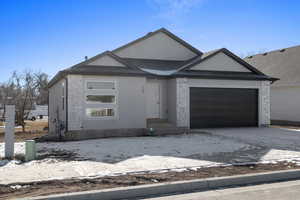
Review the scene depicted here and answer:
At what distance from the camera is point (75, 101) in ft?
42.8

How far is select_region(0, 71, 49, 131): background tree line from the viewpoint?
22.0m

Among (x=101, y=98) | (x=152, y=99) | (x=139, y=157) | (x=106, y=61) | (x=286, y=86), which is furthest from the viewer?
(x=286, y=86)

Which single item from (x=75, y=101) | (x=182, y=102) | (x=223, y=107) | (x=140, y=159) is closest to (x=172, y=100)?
(x=182, y=102)

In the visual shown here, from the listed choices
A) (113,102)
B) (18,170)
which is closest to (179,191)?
(18,170)

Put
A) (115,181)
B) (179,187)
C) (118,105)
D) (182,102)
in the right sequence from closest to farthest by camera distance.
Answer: (179,187)
(115,181)
(118,105)
(182,102)

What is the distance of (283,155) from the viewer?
8.46 m

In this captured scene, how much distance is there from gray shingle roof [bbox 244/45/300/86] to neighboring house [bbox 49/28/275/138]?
14.8 ft

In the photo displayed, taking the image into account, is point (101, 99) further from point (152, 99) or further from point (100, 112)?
point (152, 99)

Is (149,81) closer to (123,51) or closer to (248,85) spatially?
(123,51)

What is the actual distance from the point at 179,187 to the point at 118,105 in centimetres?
867

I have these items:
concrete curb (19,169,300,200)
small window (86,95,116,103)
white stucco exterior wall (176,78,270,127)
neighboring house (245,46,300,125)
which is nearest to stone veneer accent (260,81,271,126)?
white stucco exterior wall (176,78,270,127)

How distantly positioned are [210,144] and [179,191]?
541 centimetres

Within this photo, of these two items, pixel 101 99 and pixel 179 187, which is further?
pixel 101 99

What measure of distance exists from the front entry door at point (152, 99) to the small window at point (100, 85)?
2.76 m
